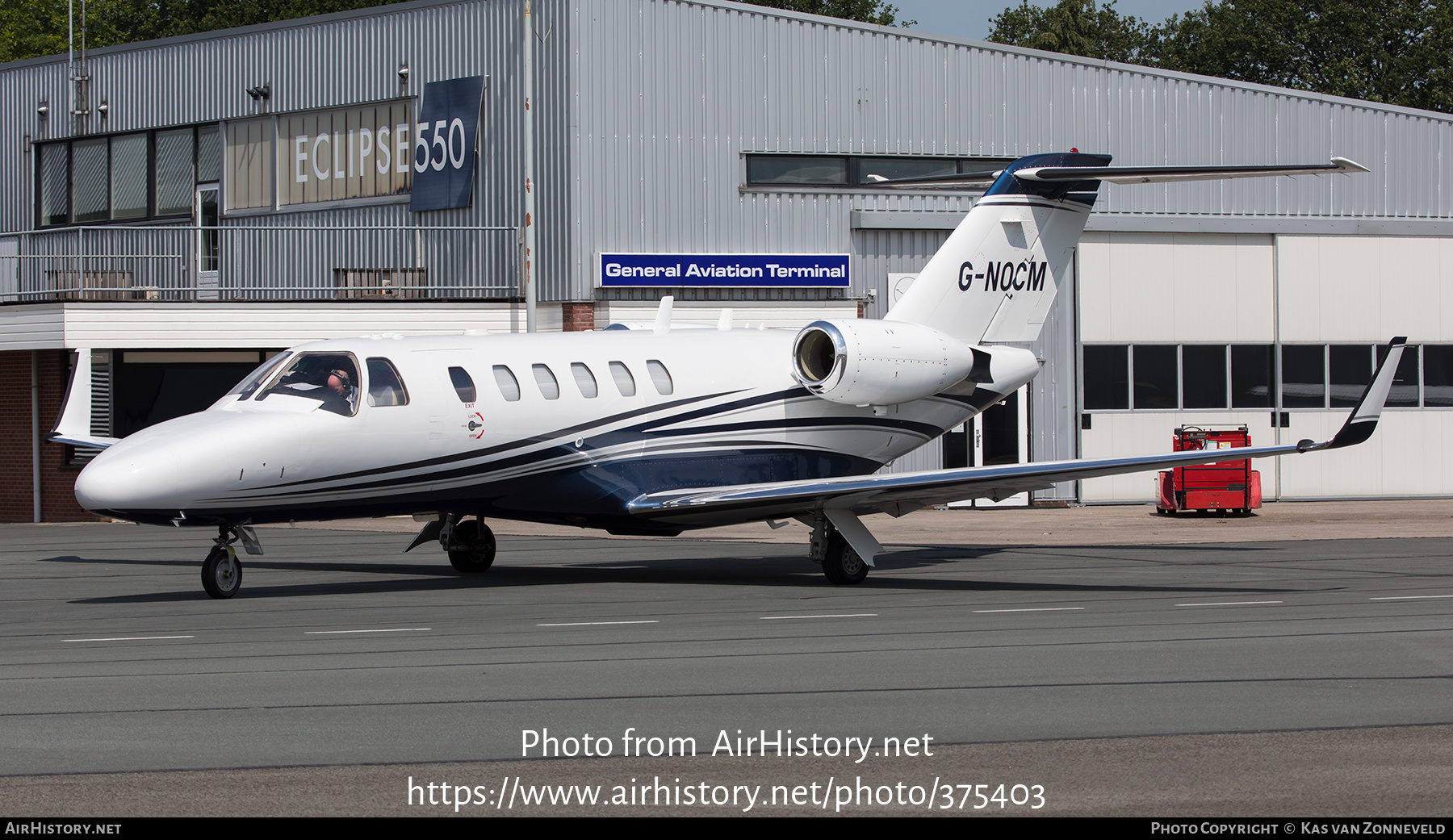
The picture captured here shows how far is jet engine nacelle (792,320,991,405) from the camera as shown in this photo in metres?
17.2

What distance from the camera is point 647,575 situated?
1761 centimetres

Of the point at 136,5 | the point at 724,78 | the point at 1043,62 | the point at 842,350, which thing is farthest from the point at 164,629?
the point at 136,5

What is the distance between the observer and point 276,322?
28484mm

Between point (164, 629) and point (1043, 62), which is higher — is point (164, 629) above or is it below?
below

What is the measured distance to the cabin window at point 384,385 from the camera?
15.1m

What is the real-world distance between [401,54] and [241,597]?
59.8 ft

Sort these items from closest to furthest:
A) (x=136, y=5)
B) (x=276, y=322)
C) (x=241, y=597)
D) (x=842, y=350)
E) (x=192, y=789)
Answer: (x=192, y=789), (x=241, y=597), (x=842, y=350), (x=276, y=322), (x=136, y=5)

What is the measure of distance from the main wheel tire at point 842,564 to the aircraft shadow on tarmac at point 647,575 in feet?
0.53

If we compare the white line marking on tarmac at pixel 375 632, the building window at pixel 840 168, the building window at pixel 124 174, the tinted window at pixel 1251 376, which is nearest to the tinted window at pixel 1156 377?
the tinted window at pixel 1251 376

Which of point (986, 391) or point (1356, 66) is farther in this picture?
point (1356, 66)

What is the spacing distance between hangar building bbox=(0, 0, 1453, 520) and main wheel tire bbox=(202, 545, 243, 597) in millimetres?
14113

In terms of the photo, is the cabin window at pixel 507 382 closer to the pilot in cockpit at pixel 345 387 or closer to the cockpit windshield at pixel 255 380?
the pilot in cockpit at pixel 345 387

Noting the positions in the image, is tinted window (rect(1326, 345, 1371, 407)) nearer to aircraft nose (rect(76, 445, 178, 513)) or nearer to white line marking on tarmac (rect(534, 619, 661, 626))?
white line marking on tarmac (rect(534, 619, 661, 626))

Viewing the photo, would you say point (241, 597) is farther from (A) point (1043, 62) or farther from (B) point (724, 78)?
(A) point (1043, 62)
